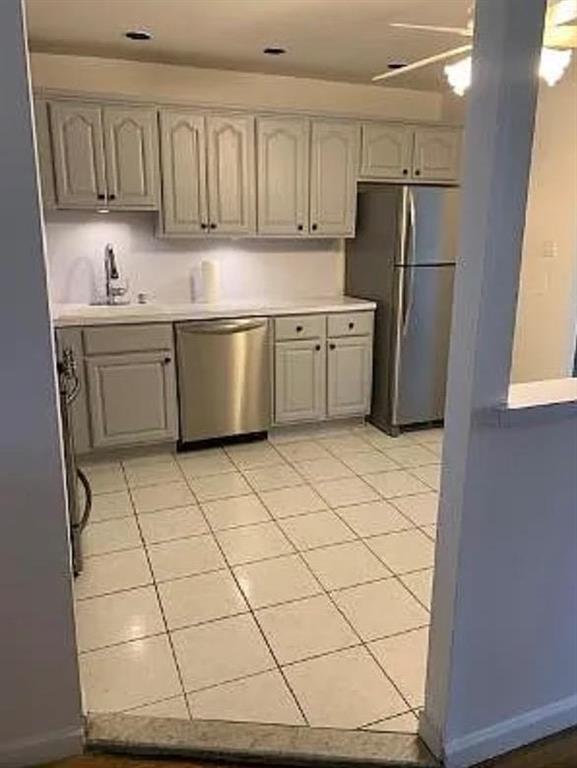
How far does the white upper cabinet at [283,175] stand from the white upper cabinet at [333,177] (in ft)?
0.22

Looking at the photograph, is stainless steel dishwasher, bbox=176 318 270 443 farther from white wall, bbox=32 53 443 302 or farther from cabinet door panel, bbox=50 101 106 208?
cabinet door panel, bbox=50 101 106 208

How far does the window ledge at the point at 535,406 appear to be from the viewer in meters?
1.40

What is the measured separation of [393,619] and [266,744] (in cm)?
73

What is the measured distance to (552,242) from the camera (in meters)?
3.73

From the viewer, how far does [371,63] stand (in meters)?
3.79

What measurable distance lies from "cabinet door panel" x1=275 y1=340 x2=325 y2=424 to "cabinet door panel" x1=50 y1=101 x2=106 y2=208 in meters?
1.48

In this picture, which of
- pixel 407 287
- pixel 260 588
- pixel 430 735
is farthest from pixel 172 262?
pixel 430 735

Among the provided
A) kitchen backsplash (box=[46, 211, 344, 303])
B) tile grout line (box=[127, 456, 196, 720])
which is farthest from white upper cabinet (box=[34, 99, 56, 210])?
tile grout line (box=[127, 456, 196, 720])

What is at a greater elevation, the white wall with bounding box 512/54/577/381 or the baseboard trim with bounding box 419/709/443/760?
the white wall with bounding box 512/54/577/381

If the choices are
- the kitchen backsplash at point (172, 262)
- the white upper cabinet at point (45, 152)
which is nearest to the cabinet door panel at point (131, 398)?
the kitchen backsplash at point (172, 262)

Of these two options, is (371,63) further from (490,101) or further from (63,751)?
(63,751)

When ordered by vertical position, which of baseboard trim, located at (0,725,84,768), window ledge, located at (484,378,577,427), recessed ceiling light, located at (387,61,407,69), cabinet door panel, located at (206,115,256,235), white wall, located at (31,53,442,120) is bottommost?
baseboard trim, located at (0,725,84,768)

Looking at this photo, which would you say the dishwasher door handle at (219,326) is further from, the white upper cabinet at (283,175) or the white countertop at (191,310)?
the white upper cabinet at (283,175)

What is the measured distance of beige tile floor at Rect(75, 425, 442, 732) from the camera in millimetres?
1846
